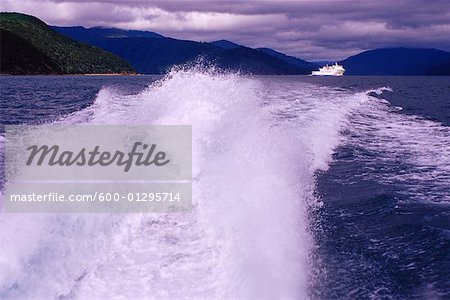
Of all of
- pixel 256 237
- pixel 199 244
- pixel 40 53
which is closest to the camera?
pixel 256 237

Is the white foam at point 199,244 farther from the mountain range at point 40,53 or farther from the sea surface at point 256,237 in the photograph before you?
the mountain range at point 40,53

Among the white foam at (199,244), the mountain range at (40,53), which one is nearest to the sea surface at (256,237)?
the white foam at (199,244)

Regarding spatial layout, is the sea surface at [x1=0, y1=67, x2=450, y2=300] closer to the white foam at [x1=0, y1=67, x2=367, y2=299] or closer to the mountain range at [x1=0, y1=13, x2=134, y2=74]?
the white foam at [x1=0, y1=67, x2=367, y2=299]

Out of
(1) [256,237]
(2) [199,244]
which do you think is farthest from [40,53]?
(1) [256,237]

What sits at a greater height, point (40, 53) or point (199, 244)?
point (199, 244)

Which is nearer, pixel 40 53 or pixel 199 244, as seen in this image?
pixel 199 244

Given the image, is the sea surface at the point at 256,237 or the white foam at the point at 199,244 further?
the sea surface at the point at 256,237

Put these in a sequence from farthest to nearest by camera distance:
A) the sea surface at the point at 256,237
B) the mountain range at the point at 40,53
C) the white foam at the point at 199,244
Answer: the mountain range at the point at 40,53, the sea surface at the point at 256,237, the white foam at the point at 199,244

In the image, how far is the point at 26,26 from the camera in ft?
607

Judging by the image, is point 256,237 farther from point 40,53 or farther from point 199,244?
point 40,53

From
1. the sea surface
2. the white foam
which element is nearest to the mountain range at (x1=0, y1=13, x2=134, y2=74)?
the sea surface

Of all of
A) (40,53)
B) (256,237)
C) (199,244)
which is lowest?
(40,53)

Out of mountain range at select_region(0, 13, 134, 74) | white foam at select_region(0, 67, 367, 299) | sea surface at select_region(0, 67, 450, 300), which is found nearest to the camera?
white foam at select_region(0, 67, 367, 299)

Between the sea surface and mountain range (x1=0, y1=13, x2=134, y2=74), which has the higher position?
the sea surface
